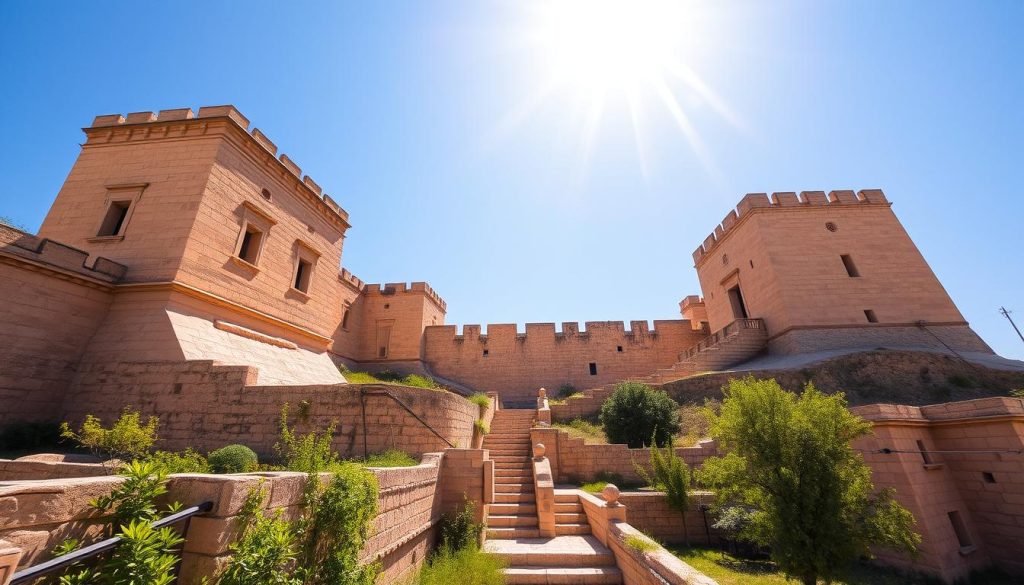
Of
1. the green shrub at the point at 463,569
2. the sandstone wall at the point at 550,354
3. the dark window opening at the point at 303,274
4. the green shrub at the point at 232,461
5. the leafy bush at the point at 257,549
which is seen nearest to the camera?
the leafy bush at the point at 257,549

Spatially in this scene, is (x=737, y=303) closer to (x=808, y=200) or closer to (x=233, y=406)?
(x=808, y=200)

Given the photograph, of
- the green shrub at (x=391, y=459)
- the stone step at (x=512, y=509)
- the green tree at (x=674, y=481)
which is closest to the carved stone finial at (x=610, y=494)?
the stone step at (x=512, y=509)

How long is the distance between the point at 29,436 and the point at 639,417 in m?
14.2

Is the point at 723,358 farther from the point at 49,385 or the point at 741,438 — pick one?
the point at 49,385

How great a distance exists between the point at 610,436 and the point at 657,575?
7.60 metres

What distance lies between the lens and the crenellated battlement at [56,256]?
754cm

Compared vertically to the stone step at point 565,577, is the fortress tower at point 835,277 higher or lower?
higher

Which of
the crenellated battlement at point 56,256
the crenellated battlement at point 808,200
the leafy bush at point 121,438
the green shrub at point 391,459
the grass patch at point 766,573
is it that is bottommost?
the grass patch at point 766,573

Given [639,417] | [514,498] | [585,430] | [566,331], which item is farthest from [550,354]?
[514,498]

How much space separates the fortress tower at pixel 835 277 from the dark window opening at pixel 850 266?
3 cm

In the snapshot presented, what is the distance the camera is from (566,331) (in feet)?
69.3

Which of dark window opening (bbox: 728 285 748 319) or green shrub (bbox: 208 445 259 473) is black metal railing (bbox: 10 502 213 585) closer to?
green shrub (bbox: 208 445 259 473)

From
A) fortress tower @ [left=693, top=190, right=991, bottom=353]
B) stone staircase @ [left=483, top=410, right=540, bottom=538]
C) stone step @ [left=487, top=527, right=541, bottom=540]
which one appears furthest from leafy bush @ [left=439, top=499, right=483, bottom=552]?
fortress tower @ [left=693, top=190, right=991, bottom=353]

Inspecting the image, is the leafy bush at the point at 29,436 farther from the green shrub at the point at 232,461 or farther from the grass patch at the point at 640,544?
the grass patch at the point at 640,544
